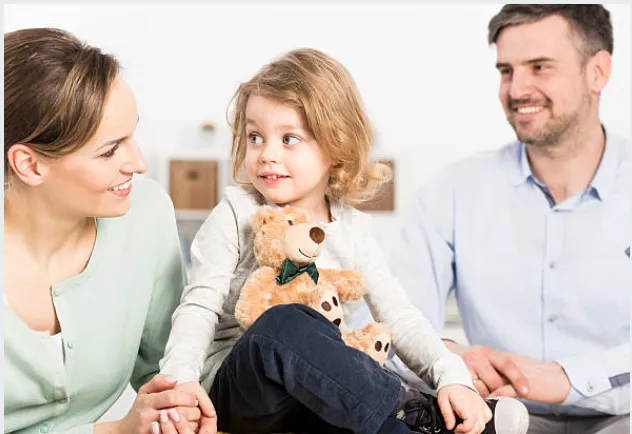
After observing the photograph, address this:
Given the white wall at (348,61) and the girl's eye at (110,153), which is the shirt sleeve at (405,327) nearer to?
the girl's eye at (110,153)

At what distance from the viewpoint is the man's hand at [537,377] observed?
58.8 inches

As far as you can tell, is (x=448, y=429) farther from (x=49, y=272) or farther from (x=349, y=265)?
(x=49, y=272)

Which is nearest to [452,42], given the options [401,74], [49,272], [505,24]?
[401,74]

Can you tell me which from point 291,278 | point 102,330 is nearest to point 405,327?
point 291,278

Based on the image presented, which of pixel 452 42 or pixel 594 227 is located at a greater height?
pixel 452 42

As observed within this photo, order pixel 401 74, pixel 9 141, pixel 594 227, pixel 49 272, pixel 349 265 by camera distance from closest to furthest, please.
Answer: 1. pixel 9 141
2. pixel 49 272
3. pixel 349 265
4. pixel 594 227
5. pixel 401 74

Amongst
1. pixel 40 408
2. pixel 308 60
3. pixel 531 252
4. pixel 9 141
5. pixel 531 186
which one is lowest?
pixel 40 408

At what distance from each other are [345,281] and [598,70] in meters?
0.91

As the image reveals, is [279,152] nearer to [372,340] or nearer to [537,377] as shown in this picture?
[372,340]

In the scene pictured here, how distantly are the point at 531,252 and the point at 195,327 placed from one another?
85 cm

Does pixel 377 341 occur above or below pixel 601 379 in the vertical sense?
above

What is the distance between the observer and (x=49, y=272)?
1200mm

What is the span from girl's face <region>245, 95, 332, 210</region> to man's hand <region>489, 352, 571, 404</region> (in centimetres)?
53

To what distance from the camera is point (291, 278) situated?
1154 millimetres
